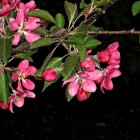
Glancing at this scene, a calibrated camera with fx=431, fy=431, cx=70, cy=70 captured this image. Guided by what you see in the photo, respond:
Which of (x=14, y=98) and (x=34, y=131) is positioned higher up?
(x=14, y=98)

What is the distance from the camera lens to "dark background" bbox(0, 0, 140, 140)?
17.3ft

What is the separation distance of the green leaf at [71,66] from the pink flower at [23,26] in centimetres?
14

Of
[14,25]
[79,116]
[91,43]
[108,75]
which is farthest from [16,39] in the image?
[79,116]

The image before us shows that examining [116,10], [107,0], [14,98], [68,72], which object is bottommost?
[116,10]

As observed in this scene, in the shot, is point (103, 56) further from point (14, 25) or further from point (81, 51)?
point (14, 25)

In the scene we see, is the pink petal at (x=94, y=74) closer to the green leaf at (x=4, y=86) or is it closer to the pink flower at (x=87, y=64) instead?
the pink flower at (x=87, y=64)

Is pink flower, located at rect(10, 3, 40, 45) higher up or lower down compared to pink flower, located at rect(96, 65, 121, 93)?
higher up

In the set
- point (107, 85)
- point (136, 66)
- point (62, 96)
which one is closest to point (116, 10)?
point (136, 66)

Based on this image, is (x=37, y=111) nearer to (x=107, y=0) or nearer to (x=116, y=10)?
(x=116, y=10)

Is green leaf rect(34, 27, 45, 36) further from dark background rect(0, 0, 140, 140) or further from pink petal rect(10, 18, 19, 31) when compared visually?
dark background rect(0, 0, 140, 140)

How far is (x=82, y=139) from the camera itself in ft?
17.7

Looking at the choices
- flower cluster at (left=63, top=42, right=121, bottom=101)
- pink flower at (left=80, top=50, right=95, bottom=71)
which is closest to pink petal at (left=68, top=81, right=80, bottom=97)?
flower cluster at (left=63, top=42, right=121, bottom=101)

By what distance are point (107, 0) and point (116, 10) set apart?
2.80 metres

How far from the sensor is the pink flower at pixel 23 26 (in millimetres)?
1467
